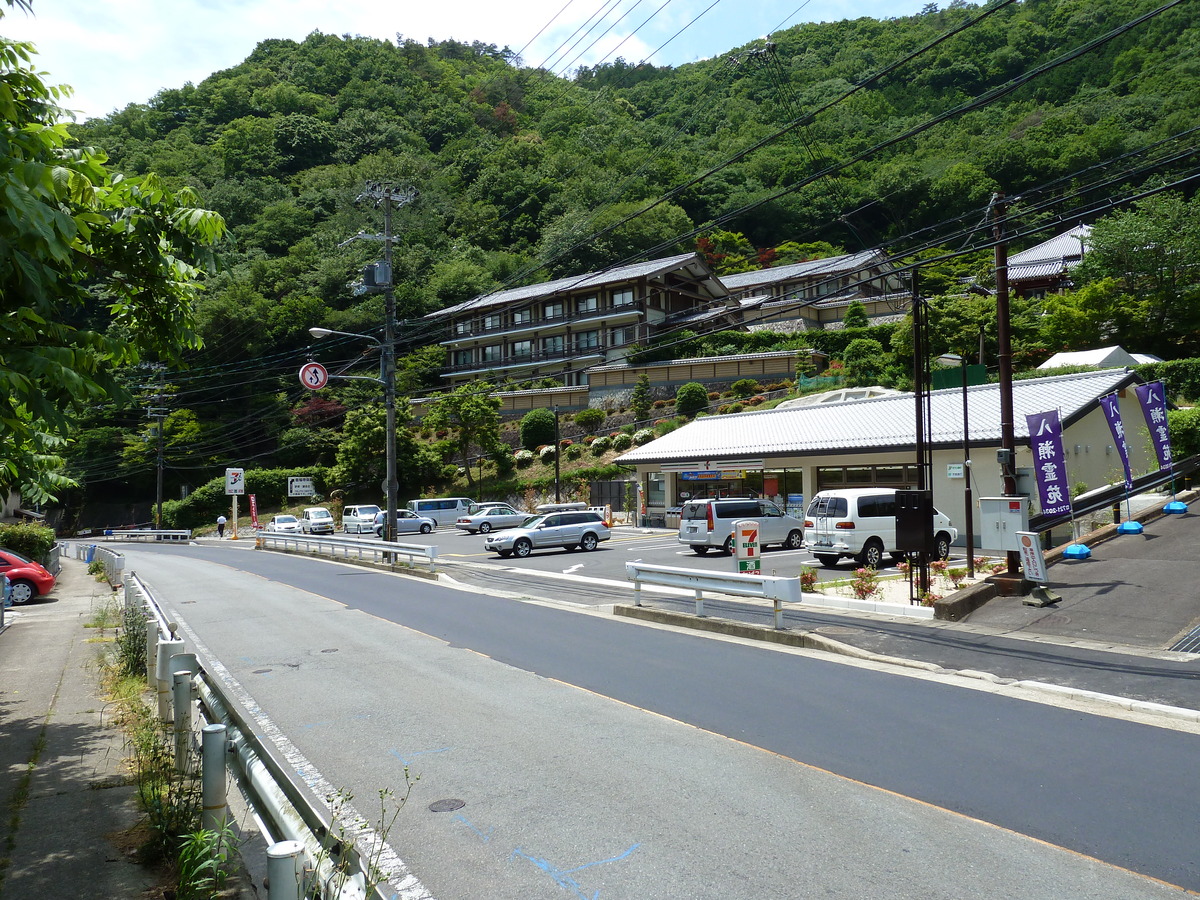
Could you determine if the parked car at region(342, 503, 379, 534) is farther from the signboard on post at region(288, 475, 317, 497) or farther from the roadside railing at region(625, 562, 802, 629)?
the roadside railing at region(625, 562, 802, 629)

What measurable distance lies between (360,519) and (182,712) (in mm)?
40786

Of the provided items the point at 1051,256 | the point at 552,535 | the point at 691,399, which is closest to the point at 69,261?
the point at 552,535

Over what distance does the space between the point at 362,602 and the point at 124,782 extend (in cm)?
1111

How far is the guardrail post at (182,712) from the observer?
18.2 ft

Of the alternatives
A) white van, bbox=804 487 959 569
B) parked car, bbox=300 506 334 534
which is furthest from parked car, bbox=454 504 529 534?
white van, bbox=804 487 959 569

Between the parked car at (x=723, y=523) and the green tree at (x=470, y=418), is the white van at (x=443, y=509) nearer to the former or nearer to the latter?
the green tree at (x=470, y=418)

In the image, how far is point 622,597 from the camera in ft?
56.5

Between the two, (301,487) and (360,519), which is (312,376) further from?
(301,487)

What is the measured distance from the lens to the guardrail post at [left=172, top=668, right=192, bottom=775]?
555 cm

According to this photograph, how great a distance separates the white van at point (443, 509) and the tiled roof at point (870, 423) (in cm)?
1312

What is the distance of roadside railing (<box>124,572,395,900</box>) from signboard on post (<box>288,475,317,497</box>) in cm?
5226

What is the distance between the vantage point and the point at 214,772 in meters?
4.24

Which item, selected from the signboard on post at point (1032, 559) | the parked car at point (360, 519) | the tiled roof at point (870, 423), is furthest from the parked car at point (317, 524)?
the signboard on post at point (1032, 559)

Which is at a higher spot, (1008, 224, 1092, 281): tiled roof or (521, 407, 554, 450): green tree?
(1008, 224, 1092, 281): tiled roof
